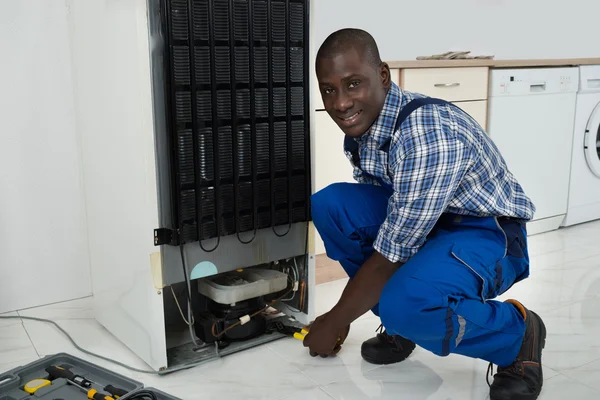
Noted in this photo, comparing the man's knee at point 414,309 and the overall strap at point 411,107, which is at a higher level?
the overall strap at point 411,107

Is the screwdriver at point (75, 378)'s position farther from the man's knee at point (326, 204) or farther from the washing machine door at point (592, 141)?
the washing machine door at point (592, 141)

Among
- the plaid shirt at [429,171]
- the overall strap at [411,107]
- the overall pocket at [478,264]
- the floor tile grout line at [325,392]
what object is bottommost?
the floor tile grout line at [325,392]

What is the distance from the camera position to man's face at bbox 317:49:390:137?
1.24m

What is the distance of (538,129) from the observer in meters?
2.71

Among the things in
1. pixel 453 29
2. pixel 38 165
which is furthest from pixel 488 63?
pixel 38 165

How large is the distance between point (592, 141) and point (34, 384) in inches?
101

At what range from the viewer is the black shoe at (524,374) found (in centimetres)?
138

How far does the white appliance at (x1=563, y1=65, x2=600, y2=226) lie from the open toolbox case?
2289mm

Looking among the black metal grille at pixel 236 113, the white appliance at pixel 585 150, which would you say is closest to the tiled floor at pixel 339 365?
the black metal grille at pixel 236 113

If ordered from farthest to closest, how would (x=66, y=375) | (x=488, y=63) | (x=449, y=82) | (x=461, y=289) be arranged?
(x=488, y=63), (x=449, y=82), (x=66, y=375), (x=461, y=289)

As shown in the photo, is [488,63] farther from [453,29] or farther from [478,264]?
[478,264]

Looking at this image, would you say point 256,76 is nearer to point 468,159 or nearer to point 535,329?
point 468,159

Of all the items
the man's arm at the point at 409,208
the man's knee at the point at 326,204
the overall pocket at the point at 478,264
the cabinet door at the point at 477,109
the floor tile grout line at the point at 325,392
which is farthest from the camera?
the cabinet door at the point at 477,109

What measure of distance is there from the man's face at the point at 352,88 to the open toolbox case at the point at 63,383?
676mm
